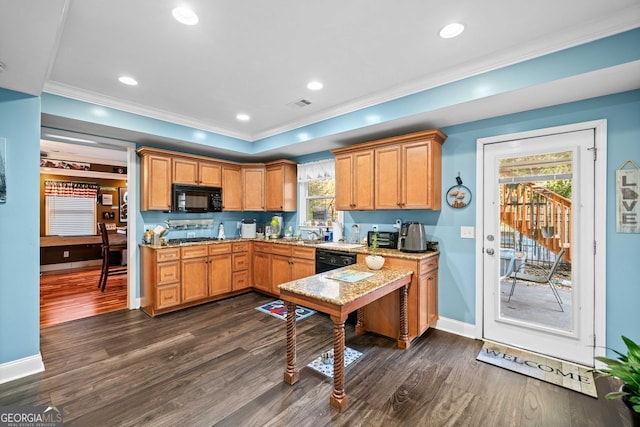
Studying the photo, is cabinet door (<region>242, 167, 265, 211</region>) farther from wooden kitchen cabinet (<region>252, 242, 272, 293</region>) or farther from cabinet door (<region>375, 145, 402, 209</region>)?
cabinet door (<region>375, 145, 402, 209</region>)

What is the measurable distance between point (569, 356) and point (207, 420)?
3166mm

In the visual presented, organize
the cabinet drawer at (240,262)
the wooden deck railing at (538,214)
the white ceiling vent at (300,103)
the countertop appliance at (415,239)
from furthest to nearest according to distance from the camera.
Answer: the cabinet drawer at (240,262) → the white ceiling vent at (300,103) → the countertop appliance at (415,239) → the wooden deck railing at (538,214)

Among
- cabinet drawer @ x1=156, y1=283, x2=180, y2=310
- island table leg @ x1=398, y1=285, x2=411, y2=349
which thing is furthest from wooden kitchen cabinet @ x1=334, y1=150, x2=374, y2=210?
cabinet drawer @ x1=156, y1=283, x2=180, y2=310

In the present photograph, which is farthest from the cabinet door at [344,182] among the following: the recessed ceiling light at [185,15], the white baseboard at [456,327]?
the recessed ceiling light at [185,15]

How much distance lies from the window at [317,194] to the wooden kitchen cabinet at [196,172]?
142cm

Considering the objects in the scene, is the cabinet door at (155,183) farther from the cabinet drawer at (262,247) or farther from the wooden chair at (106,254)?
the wooden chair at (106,254)

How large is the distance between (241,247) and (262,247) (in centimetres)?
36

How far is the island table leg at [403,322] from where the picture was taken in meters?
2.88

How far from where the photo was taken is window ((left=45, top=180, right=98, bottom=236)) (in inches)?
265

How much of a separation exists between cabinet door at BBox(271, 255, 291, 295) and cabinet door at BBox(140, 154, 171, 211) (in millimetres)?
1778

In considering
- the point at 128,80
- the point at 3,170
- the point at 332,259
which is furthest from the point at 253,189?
the point at 3,170

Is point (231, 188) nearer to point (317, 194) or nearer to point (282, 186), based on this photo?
point (282, 186)

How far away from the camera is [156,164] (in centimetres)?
398

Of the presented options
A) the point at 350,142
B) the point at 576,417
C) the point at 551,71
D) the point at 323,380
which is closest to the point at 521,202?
the point at 551,71
